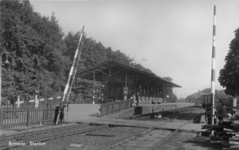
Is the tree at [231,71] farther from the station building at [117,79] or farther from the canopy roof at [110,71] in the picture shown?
the station building at [117,79]

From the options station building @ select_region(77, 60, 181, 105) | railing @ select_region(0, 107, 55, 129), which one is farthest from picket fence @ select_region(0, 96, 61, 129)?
station building @ select_region(77, 60, 181, 105)

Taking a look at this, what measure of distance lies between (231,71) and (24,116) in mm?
16078

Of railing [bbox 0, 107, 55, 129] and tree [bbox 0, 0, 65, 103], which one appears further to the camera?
tree [bbox 0, 0, 65, 103]

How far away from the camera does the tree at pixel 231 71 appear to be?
815 inches

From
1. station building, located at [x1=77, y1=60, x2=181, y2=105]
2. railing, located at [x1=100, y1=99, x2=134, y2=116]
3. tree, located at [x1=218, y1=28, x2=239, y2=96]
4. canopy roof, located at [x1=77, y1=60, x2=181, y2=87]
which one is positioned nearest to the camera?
railing, located at [x1=100, y1=99, x2=134, y2=116]

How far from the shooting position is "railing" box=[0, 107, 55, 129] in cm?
1138

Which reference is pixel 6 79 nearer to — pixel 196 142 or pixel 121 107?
pixel 121 107

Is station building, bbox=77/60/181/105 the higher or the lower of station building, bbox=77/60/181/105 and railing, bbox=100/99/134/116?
the higher

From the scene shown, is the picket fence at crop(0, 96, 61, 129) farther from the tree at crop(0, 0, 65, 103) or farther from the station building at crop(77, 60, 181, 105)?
the station building at crop(77, 60, 181, 105)

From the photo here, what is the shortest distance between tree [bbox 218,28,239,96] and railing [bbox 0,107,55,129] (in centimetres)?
1412

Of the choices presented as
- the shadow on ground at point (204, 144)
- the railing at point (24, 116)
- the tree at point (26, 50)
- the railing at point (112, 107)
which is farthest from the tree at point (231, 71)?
the tree at point (26, 50)

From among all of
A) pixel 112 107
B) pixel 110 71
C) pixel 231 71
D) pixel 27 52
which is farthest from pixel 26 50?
pixel 231 71

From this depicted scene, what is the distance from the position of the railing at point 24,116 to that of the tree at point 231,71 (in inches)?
556

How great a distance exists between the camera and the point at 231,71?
69.1 feet
